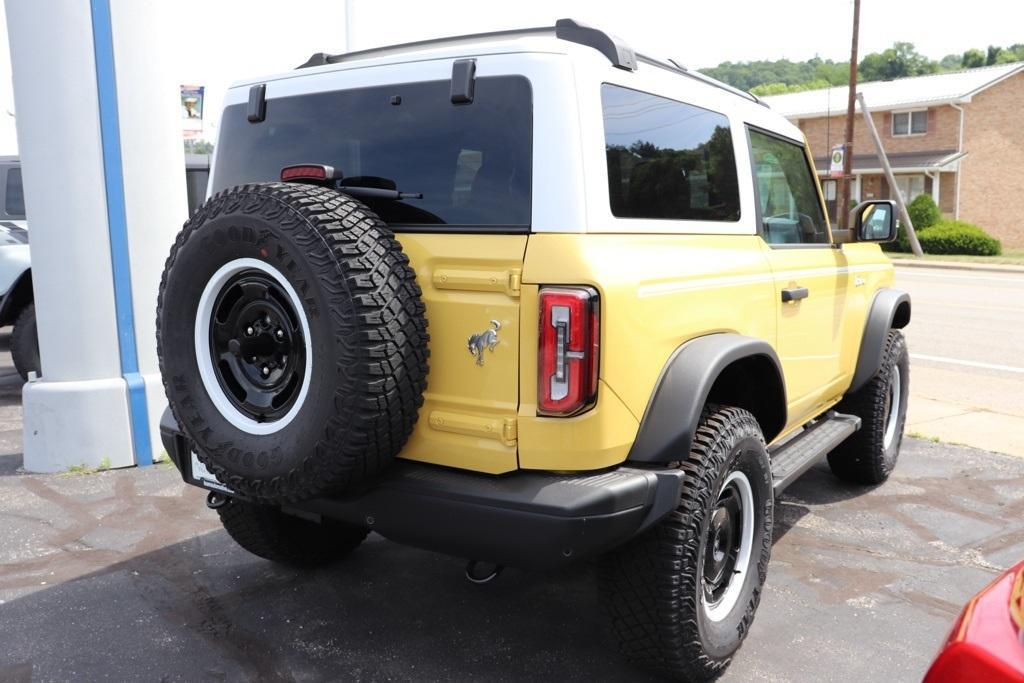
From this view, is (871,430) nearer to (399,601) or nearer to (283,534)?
(399,601)

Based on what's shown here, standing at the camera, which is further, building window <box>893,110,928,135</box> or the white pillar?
building window <box>893,110,928,135</box>

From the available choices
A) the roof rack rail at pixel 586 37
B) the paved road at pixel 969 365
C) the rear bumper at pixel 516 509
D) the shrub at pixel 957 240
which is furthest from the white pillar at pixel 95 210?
the shrub at pixel 957 240

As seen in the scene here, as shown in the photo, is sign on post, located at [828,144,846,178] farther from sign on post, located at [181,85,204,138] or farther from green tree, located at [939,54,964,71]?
green tree, located at [939,54,964,71]

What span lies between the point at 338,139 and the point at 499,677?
196 cm

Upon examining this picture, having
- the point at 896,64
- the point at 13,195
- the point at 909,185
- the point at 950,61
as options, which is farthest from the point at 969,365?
the point at 950,61

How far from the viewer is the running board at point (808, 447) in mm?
3623

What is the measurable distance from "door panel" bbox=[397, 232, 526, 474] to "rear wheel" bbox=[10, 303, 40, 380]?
620 cm

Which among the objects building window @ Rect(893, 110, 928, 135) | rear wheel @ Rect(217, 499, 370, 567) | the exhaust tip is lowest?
rear wheel @ Rect(217, 499, 370, 567)

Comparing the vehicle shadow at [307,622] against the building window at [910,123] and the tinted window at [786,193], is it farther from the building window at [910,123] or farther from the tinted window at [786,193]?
the building window at [910,123]

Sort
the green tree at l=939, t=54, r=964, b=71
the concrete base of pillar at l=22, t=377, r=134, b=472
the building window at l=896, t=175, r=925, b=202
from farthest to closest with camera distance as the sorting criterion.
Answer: the green tree at l=939, t=54, r=964, b=71 < the building window at l=896, t=175, r=925, b=202 < the concrete base of pillar at l=22, t=377, r=134, b=472

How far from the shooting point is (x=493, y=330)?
8.48ft

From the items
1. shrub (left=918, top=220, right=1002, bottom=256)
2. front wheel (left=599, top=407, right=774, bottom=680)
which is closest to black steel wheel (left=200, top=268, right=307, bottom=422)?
front wheel (left=599, top=407, right=774, bottom=680)

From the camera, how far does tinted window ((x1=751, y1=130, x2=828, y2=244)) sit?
3.88 metres

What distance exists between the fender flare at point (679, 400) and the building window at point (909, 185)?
3751 cm
